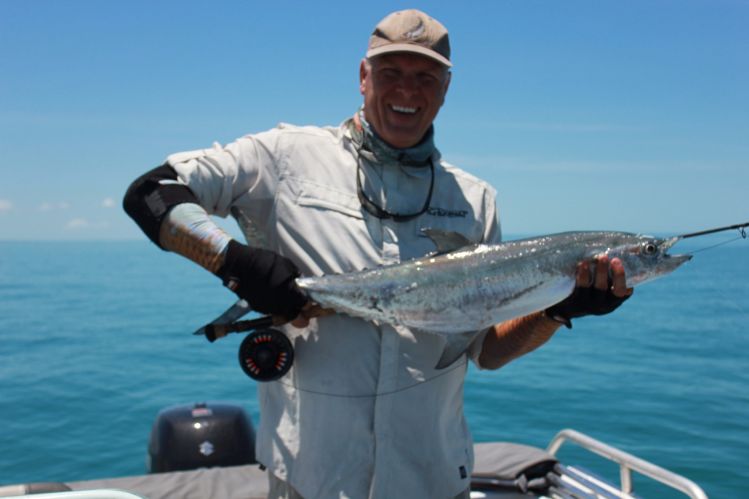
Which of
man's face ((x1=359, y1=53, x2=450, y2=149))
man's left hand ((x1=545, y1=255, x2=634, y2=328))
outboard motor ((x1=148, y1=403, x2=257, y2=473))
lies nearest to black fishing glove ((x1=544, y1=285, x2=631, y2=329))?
man's left hand ((x1=545, y1=255, x2=634, y2=328))

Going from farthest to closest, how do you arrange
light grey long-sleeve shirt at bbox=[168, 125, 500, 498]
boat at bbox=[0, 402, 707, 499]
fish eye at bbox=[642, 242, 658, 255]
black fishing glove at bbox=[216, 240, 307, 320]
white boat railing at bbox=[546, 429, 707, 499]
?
boat at bbox=[0, 402, 707, 499] → white boat railing at bbox=[546, 429, 707, 499] → fish eye at bbox=[642, 242, 658, 255] → light grey long-sleeve shirt at bbox=[168, 125, 500, 498] → black fishing glove at bbox=[216, 240, 307, 320]

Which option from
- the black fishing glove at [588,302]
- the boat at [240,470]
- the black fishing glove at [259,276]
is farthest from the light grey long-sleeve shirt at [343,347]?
the boat at [240,470]

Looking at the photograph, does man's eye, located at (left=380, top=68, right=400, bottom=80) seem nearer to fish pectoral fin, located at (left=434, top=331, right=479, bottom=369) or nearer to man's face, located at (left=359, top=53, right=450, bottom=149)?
man's face, located at (left=359, top=53, right=450, bottom=149)

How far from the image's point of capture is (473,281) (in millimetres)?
2518

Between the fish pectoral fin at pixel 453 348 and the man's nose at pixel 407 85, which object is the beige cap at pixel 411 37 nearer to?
the man's nose at pixel 407 85

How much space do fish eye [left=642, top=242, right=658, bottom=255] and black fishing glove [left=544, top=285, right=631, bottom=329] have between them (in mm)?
196

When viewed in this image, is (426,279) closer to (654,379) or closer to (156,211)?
(156,211)

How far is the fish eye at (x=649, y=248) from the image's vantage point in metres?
2.62

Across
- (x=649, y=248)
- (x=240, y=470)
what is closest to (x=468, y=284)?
(x=649, y=248)

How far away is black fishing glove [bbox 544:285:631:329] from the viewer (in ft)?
8.39

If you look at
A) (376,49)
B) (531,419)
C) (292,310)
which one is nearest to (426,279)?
(292,310)

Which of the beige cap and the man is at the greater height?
the beige cap

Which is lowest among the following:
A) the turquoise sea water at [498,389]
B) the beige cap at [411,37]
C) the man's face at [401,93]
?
the turquoise sea water at [498,389]

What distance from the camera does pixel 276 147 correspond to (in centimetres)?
254
